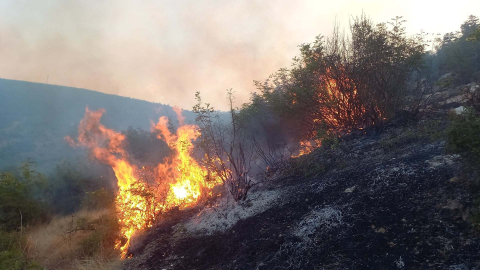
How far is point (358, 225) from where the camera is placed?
4125mm

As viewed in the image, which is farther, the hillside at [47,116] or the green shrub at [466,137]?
the hillside at [47,116]

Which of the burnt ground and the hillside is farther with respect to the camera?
the hillside

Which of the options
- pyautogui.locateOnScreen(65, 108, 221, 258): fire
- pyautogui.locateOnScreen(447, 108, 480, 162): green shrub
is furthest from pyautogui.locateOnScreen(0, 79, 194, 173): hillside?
pyautogui.locateOnScreen(447, 108, 480, 162): green shrub

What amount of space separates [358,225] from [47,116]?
2669 inches

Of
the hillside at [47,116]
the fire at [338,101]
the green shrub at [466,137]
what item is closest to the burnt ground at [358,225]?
the green shrub at [466,137]

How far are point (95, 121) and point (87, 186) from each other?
4.71 m

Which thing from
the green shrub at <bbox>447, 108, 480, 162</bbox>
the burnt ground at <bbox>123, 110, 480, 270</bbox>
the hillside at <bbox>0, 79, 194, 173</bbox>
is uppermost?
the hillside at <bbox>0, 79, 194, 173</bbox>

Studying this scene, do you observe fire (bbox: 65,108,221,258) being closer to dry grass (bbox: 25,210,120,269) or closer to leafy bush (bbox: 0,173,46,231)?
dry grass (bbox: 25,210,120,269)

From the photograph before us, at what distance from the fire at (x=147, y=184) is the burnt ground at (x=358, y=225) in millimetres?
753

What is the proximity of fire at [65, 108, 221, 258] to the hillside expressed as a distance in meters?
17.6

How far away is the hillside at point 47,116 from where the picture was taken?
129ft

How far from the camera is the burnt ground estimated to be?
128 inches

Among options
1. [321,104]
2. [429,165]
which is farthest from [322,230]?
[321,104]

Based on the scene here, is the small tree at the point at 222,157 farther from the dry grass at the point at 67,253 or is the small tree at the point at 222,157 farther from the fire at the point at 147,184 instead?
the dry grass at the point at 67,253
